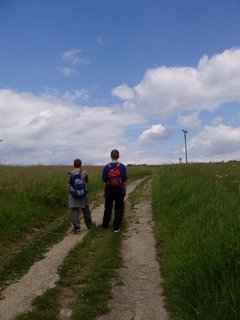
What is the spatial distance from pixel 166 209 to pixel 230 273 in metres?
7.03

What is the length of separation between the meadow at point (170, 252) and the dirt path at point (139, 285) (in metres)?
0.16

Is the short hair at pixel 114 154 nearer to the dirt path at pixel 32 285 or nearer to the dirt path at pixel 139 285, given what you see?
the dirt path at pixel 139 285

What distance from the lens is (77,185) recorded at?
12.3 meters

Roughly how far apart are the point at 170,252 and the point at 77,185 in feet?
15.7

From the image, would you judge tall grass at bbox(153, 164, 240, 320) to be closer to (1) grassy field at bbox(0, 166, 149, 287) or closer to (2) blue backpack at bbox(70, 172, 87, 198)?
(1) grassy field at bbox(0, 166, 149, 287)

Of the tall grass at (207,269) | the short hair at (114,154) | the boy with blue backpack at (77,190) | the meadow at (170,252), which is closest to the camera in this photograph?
the tall grass at (207,269)

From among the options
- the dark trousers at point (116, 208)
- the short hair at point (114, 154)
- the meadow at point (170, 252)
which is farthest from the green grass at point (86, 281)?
the short hair at point (114, 154)

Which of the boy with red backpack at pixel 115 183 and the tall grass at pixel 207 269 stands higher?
the boy with red backpack at pixel 115 183

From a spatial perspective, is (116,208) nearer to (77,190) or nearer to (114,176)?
(114,176)

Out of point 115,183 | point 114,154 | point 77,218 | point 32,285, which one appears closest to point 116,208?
point 115,183

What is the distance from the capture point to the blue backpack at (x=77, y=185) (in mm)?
12297

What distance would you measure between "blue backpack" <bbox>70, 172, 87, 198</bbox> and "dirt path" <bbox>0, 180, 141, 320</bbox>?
8.21 feet

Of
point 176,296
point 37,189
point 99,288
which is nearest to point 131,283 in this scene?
point 99,288

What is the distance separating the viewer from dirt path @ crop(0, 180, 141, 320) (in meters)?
6.04
